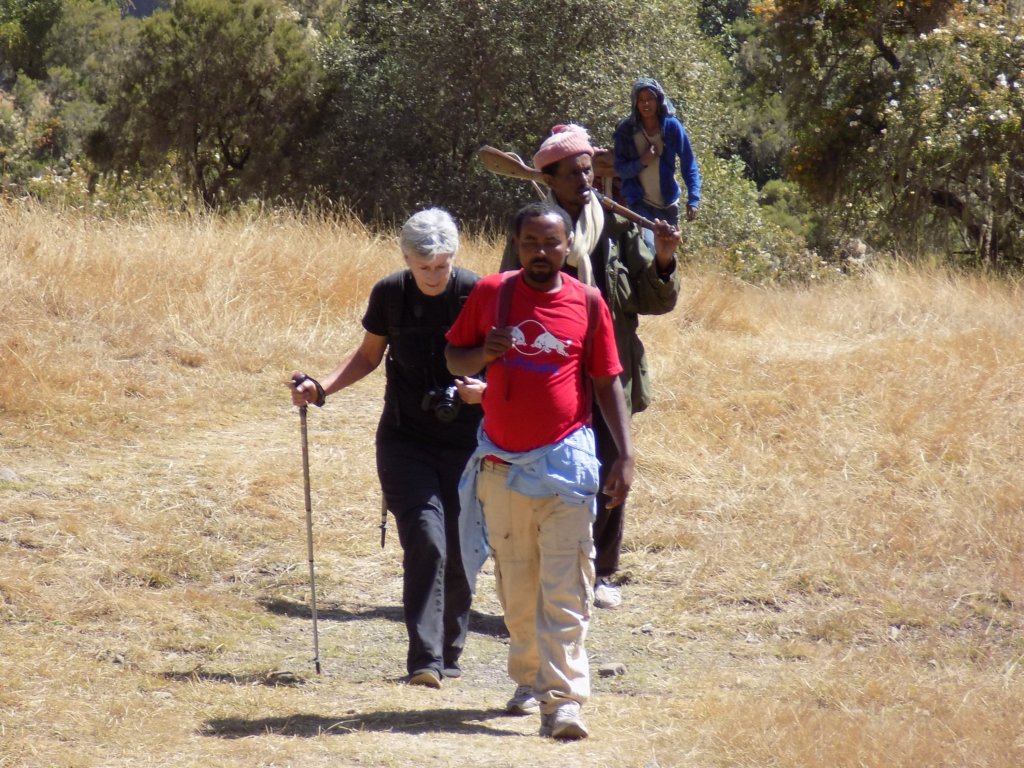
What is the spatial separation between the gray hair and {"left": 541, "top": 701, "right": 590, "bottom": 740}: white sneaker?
4.99 ft

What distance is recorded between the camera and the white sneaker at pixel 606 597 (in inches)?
232

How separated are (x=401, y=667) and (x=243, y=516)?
1.89m

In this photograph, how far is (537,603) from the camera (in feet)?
13.5

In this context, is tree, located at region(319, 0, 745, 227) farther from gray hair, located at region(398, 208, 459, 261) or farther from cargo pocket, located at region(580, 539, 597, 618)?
cargo pocket, located at region(580, 539, 597, 618)

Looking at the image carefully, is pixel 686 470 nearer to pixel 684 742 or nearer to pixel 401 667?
pixel 401 667

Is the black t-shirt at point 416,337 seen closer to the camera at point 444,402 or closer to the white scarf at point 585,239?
the camera at point 444,402

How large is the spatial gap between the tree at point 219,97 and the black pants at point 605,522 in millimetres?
11120

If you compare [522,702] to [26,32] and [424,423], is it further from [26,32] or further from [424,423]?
[26,32]

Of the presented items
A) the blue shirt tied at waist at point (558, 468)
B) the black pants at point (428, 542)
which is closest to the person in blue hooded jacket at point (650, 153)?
the black pants at point (428, 542)

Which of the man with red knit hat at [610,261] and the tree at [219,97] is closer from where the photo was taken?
the man with red knit hat at [610,261]

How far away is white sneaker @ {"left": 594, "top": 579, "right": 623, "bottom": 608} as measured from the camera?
5898 millimetres

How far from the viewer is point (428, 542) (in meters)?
4.62

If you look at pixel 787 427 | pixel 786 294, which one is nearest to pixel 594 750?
pixel 787 427

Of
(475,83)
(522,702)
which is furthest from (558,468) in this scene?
(475,83)
